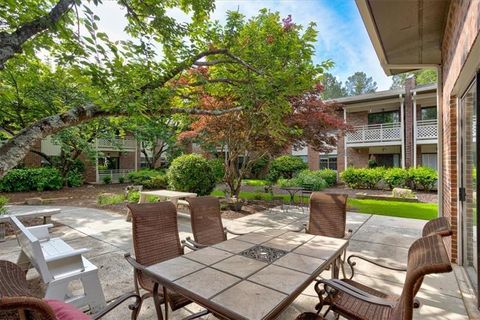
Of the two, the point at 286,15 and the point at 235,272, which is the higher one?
the point at 286,15

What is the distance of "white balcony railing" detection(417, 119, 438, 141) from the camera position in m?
15.0

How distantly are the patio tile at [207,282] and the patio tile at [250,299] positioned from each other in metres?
0.07

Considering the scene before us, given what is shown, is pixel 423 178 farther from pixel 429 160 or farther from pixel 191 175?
pixel 191 175

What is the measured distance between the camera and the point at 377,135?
1678 centimetres

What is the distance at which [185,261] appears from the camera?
7.73 ft

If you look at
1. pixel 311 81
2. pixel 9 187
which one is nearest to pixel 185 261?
pixel 311 81

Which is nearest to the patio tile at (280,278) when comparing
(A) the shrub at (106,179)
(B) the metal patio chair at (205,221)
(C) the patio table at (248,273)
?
(C) the patio table at (248,273)

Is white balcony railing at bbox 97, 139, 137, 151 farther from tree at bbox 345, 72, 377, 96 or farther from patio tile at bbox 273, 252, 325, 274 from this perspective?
tree at bbox 345, 72, 377, 96

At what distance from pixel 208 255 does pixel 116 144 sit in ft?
64.0

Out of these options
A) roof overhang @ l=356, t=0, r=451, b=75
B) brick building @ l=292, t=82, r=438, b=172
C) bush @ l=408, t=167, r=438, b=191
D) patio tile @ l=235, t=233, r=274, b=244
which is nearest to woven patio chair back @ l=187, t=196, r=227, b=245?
patio tile @ l=235, t=233, r=274, b=244

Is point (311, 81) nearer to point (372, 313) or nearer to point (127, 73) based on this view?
point (127, 73)

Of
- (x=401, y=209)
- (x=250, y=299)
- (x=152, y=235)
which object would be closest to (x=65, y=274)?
(x=152, y=235)

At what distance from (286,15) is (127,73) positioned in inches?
189

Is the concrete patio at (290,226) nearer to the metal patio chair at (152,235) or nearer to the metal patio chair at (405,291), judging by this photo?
the metal patio chair at (152,235)
